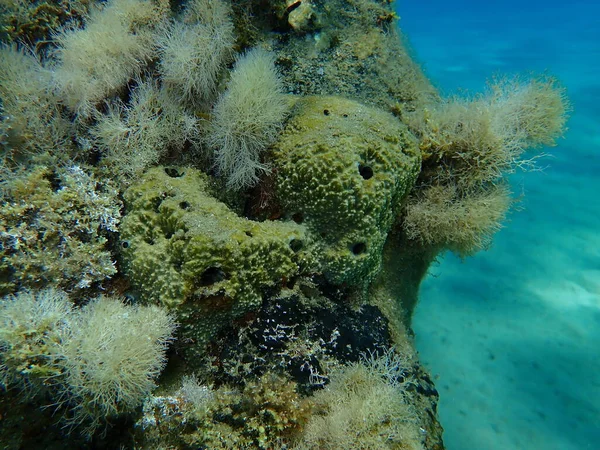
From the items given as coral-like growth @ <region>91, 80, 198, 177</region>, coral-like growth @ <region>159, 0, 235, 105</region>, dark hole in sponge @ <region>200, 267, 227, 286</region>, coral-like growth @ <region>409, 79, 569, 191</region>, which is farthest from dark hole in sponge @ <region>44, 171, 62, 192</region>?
coral-like growth @ <region>409, 79, 569, 191</region>

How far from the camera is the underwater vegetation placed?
8.30 feet

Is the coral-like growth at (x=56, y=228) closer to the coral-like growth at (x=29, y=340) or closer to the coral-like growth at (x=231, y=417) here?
the coral-like growth at (x=29, y=340)

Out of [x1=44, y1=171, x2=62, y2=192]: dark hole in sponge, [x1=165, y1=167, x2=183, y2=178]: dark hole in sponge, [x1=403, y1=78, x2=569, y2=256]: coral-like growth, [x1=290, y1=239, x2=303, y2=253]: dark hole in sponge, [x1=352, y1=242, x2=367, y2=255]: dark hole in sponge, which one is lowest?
[x1=44, y1=171, x2=62, y2=192]: dark hole in sponge

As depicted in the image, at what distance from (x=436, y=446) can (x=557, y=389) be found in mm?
3985

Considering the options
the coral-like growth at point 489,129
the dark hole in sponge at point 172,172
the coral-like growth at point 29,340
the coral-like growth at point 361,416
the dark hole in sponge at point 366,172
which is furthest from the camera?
the coral-like growth at point 489,129

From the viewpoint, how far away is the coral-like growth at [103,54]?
303 centimetres

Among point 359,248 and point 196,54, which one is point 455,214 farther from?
point 196,54

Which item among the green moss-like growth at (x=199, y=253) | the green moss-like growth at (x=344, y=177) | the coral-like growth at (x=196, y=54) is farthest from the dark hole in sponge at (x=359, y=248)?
the coral-like growth at (x=196, y=54)

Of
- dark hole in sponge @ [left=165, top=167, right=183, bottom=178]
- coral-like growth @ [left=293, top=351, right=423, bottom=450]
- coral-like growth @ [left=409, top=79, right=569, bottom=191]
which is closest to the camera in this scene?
coral-like growth @ [left=293, top=351, right=423, bottom=450]

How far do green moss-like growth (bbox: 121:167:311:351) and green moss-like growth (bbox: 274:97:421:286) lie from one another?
9.8 inches

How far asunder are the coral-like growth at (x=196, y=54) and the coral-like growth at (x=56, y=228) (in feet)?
3.50

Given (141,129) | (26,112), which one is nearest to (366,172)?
(141,129)

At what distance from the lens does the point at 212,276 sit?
8.77 ft

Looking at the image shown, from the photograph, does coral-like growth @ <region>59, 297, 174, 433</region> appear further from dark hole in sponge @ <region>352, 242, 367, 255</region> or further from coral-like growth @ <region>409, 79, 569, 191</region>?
coral-like growth @ <region>409, 79, 569, 191</region>
